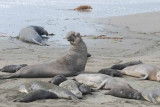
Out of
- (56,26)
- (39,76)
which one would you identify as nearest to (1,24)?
(56,26)

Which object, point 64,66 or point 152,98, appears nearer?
point 152,98

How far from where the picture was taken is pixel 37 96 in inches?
194

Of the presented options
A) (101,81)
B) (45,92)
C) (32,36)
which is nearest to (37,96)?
(45,92)

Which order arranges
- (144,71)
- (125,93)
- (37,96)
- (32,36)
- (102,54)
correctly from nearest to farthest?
(37,96) → (125,93) → (144,71) → (102,54) → (32,36)

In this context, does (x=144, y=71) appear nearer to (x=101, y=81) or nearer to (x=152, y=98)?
(x=101, y=81)

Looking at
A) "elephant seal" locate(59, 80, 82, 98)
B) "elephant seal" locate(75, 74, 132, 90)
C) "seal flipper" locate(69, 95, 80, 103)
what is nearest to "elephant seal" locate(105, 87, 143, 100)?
"elephant seal" locate(75, 74, 132, 90)

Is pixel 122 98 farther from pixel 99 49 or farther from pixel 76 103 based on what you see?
pixel 99 49

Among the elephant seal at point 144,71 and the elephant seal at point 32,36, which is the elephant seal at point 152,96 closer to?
the elephant seal at point 144,71

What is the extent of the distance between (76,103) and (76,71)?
8.01 feet

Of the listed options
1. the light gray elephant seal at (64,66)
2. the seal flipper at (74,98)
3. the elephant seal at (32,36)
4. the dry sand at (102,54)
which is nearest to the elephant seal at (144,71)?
the dry sand at (102,54)

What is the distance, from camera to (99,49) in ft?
35.3

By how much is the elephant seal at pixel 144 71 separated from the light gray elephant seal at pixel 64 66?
3.20 ft

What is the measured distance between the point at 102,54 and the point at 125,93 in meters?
4.85

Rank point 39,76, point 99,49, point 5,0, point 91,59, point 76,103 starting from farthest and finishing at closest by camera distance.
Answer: point 5,0 → point 99,49 → point 91,59 → point 39,76 → point 76,103
